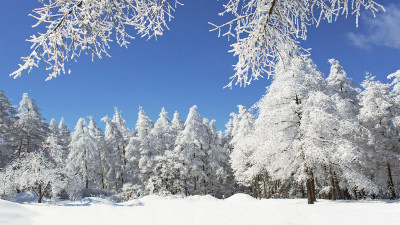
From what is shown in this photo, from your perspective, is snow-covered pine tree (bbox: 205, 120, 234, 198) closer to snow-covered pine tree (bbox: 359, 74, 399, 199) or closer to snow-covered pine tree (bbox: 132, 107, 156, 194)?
snow-covered pine tree (bbox: 132, 107, 156, 194)

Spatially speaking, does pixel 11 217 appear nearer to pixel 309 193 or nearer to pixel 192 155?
pixel 309 193

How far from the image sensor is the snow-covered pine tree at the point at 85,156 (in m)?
31.8

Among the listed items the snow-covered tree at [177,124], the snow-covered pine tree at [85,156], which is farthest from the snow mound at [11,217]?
the snow-covered tree at [177,124]

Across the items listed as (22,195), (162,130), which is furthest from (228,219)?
(162,130)

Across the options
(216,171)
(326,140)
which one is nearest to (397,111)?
Result: (326,140)

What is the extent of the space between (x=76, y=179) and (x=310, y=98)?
2100 centimetres

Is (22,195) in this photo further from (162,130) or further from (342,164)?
(342,164)

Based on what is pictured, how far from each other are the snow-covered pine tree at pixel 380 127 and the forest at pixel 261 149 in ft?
0.25

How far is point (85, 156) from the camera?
32.1 m

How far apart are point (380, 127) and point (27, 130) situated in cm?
3507

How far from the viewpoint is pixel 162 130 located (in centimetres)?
3512

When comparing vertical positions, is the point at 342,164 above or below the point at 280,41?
below

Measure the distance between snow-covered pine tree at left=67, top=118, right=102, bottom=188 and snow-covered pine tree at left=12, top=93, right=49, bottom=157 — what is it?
13.9 ft

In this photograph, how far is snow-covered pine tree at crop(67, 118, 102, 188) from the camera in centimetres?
3176
